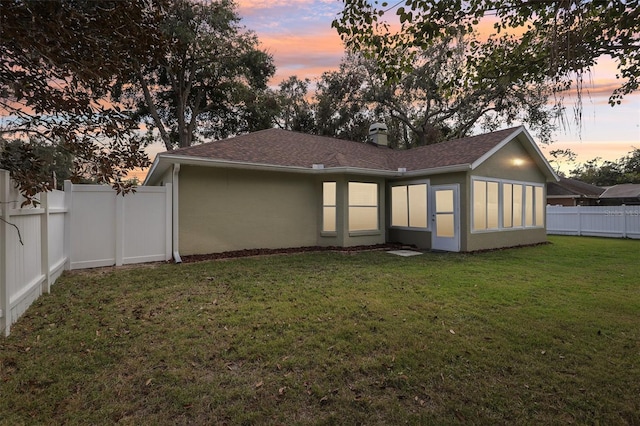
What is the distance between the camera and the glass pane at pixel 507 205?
1073 cm

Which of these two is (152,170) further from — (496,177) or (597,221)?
(597,221)

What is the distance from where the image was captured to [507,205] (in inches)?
430

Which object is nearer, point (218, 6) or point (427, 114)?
point (218, 6)

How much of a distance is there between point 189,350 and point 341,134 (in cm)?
2229

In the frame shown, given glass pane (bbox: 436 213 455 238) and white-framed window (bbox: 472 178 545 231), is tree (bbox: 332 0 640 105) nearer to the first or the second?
white-framed window (bbox: 472 178 545 231)

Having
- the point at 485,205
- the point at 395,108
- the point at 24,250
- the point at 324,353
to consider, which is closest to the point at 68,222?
the point at 24,250

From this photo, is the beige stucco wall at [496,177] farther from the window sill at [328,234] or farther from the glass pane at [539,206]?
the window sill at [328,234]

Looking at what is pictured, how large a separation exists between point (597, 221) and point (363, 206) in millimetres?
12153

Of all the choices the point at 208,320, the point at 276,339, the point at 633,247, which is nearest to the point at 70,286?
the point at 208,320

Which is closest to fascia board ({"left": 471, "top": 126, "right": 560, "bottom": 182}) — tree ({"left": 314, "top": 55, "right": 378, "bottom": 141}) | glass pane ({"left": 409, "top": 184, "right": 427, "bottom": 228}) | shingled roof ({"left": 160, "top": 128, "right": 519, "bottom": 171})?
shingled roof ({"left": 160, "top": 128, "right": 519, "bottom": 171})

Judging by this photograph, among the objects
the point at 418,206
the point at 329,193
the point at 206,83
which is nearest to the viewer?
the point at 329,193

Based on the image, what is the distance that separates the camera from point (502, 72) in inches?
196

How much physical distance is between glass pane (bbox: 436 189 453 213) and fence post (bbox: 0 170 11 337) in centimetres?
969

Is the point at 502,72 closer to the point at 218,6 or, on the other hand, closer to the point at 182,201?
the point at 182,201
